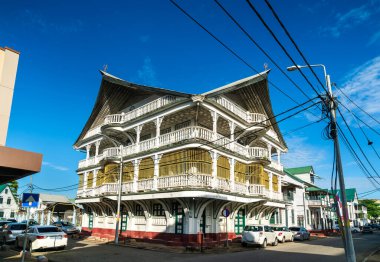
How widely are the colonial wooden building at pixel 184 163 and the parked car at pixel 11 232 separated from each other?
689cm

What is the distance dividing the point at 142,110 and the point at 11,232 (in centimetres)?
1393

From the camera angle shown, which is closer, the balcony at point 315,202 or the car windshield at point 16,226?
the car windshield at point 16,226

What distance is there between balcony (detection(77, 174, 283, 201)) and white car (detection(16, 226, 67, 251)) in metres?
7.18

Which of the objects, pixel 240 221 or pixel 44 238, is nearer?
pixel 44 238

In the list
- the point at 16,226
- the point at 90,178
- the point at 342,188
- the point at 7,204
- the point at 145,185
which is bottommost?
the point at 16,226

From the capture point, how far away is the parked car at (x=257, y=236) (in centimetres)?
2333

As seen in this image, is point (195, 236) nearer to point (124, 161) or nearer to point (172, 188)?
point (172, 188)

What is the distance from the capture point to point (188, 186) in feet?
70.3

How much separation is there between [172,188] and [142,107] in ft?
30.3

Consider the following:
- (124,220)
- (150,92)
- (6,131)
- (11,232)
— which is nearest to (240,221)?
(124,220)

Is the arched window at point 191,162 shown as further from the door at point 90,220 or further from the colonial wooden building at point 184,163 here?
the door at point 90,220

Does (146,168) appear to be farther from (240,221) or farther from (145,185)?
(240,221)

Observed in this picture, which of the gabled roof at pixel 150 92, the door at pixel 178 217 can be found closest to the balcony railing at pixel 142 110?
the gabled roof at pixel 150 92

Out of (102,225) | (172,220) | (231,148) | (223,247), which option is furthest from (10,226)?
(231,148)
